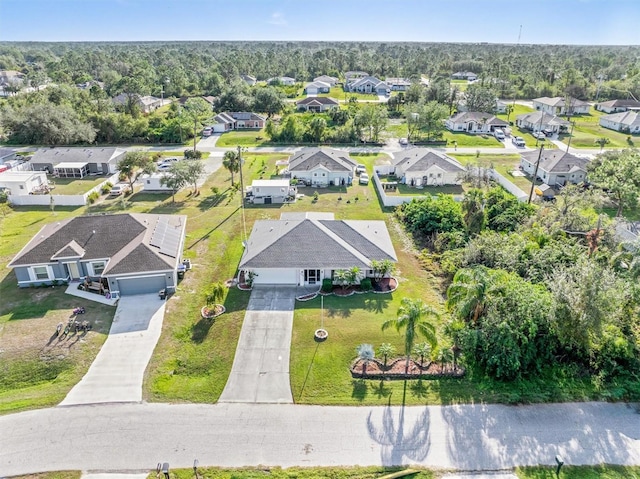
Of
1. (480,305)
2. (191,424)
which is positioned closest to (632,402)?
(480,305)

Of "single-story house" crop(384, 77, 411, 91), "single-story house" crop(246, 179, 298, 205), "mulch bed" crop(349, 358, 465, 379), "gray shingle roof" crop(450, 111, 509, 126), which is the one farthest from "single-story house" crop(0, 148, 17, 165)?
"single-story house" crop(384, 77, 411, 91)

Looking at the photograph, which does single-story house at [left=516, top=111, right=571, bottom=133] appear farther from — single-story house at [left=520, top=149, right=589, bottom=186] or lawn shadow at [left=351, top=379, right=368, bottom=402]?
lawn shadow at [left=351, top=379, right=368, bottom=402]

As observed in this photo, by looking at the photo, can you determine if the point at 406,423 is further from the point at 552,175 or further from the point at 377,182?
the point at 552,175

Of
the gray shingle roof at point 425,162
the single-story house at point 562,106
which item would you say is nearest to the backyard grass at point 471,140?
the gray shingle roof at point 425,162

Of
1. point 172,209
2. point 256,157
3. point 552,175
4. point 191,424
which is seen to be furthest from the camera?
point 256,157

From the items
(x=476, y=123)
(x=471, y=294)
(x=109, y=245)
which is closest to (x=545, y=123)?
(x=476, y=123)

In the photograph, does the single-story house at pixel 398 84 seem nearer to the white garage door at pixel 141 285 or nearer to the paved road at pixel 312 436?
the white garage door at pixel 141 285
